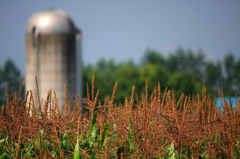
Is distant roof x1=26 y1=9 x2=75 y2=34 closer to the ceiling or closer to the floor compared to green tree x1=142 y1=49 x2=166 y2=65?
closer to the floor

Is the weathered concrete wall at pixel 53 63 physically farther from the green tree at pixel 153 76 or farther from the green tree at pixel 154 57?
the green tree at pixel 154 57

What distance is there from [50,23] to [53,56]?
229cm

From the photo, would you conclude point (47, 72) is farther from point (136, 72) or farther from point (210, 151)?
point (136, 72)

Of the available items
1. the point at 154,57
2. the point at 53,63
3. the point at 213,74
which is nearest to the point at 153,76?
the point at 53,63

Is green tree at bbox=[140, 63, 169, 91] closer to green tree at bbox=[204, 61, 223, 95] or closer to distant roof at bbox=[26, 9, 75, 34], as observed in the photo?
distant roof at bbox=[26, 9, 75, 34]

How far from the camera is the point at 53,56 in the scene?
1723cm

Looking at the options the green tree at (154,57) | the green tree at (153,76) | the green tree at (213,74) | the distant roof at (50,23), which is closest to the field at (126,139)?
the green tree at (153,76)

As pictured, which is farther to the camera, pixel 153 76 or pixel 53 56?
pixel 53 56

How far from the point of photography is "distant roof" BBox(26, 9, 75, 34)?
17.9 m

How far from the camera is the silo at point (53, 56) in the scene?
56.4 ft

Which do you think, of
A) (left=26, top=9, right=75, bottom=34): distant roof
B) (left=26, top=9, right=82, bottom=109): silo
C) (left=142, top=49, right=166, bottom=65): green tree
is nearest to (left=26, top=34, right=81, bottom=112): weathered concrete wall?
(left=26, top=9, right=82, bottom=109): silo

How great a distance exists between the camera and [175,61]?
85.5 metres

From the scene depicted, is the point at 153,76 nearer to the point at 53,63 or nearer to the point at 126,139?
the point at 126,139

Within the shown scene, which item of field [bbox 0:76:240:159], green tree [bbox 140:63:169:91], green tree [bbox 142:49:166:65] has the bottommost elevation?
field [bbox 0:76:240:159]
